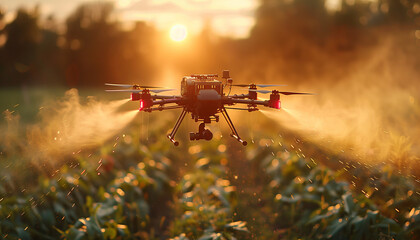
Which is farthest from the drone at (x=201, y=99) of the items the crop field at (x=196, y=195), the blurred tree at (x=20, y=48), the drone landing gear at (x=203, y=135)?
the blurred tree at (x=20, y=48)

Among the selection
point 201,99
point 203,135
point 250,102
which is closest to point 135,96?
point 201,99

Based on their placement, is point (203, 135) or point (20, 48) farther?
point (20, 48)

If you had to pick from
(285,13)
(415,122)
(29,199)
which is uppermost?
(285,13)

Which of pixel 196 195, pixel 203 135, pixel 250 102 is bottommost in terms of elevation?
pixel 196 195

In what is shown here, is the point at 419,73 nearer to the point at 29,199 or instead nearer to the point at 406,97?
the point at 406,97

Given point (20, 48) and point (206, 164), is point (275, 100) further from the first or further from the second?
point (20, 48)

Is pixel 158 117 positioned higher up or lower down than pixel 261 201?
higher up

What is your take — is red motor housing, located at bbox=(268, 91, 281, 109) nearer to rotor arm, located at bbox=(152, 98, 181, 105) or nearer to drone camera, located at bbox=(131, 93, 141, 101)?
rotor arm, located at bbox=(152, 98, 181, 105)

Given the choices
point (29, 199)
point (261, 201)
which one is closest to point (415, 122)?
point (261, 201)
